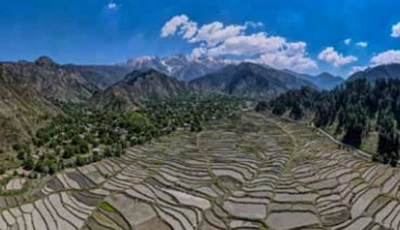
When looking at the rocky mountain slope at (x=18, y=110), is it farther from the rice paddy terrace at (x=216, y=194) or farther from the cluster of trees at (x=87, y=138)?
the rice paddy terrace at (x=216, y=194)

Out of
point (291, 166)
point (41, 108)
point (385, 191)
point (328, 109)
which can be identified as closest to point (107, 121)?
point (41, 108)

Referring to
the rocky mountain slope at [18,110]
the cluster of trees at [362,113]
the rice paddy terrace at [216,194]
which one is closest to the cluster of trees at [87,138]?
the rocky mountain slope at [18,110]

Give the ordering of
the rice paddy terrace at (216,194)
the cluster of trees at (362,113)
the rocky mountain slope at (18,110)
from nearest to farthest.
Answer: the rice paddy terrace at (216,194) → the cluster of trees at (362,113) → the rocky mountain slope at (18,110)

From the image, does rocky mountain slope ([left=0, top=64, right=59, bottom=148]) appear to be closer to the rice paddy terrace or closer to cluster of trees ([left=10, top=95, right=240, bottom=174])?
Answer: cluster of trees ([left=10, top=95, right=240, bottom=174])

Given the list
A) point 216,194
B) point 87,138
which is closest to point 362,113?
point 87,138

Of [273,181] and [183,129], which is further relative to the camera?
[183,129]

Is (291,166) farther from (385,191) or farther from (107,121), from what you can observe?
(107,121)

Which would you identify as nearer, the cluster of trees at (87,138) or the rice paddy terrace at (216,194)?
the rice paddy terrace at (216,194)

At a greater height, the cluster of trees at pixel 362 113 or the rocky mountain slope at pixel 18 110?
the cluster of trees at pixel 362 113
